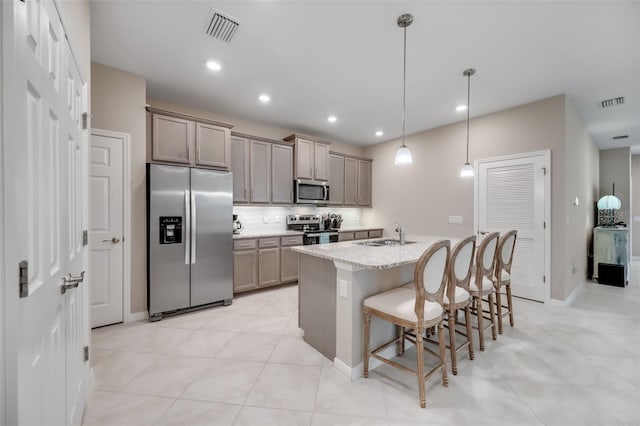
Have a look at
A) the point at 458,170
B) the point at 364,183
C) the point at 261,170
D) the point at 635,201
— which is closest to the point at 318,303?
the point at 261,170

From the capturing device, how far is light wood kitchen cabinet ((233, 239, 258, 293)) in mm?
3852

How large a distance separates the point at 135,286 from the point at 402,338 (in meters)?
2.93

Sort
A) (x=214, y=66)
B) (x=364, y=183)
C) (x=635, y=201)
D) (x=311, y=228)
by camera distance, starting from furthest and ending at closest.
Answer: (x=635, y=201) → (x=364, y=183) → (x=311, y=228) → (x=214, y=66)

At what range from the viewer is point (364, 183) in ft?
19.8

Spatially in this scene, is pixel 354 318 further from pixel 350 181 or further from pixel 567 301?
pixel 350 181

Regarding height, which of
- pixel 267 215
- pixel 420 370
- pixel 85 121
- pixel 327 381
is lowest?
pixel 327 381

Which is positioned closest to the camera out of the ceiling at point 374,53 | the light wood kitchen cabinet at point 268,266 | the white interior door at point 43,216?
the white interior door at point 43,216

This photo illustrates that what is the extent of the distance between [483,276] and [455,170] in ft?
8.47

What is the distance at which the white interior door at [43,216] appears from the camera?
765 mm

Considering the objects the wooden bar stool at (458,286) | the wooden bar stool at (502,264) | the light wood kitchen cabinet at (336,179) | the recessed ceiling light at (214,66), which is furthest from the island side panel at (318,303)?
the light wood kitchen cabinet at (336,179)

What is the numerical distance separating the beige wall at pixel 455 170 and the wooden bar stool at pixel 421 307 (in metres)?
2.88

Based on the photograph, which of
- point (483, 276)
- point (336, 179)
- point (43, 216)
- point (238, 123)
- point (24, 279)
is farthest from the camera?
point (336, 179)

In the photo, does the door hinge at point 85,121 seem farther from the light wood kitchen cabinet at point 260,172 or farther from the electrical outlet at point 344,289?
the light wood kitchen cabinet at point 260,172

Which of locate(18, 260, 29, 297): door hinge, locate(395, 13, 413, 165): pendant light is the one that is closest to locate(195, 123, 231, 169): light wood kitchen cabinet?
locate(395, 13, 413, 165): pendant light
